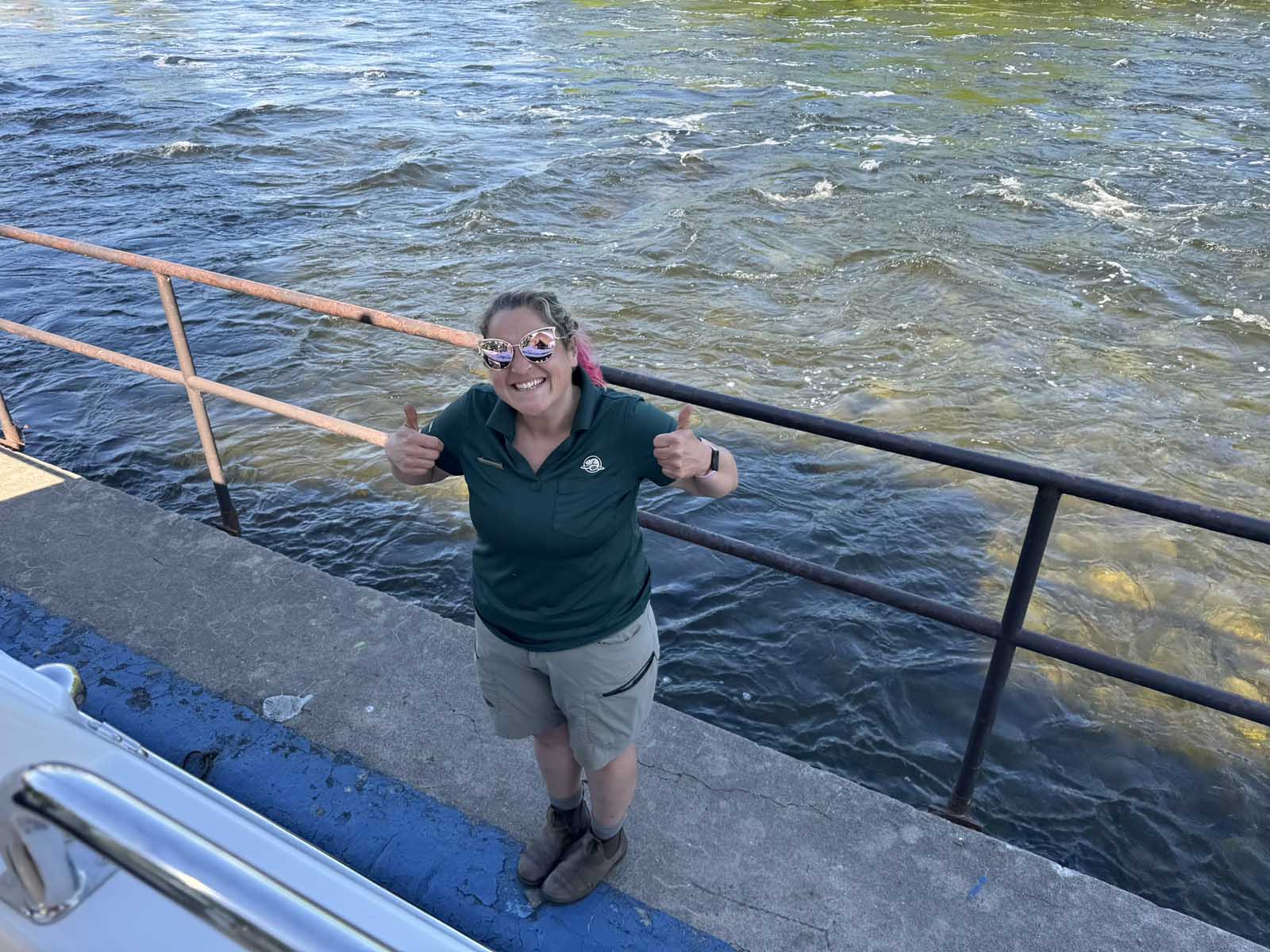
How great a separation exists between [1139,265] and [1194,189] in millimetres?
3170

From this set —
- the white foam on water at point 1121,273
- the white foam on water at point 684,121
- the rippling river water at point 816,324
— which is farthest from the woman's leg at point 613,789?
the white foam on water at point 684,121

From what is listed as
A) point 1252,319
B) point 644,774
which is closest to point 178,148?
point 1252,319

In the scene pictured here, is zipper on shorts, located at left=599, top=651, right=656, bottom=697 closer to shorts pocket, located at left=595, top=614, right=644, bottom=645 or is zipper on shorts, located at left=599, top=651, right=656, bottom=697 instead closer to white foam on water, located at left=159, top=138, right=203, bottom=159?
shorts pocket, located at left=595, top=614, right=644, bottom=645

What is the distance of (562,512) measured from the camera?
2115 mm

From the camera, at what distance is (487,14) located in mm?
30609

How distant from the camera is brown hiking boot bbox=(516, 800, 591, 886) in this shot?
247 cm

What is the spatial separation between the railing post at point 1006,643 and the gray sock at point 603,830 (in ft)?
3.31

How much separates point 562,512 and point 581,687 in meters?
0.40

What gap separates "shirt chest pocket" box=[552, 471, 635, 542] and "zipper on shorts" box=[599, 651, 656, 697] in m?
0.35

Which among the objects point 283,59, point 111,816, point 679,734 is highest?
point 111,816

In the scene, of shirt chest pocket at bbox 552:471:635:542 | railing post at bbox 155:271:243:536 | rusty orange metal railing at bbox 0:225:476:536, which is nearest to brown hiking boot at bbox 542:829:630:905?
shirt chest pocket at bbox 552:471:635:542

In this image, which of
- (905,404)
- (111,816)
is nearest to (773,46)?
(905,404)

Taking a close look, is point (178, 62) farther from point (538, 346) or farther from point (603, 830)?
point (603, 830)

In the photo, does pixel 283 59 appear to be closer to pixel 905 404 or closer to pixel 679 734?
pixel 905 404
